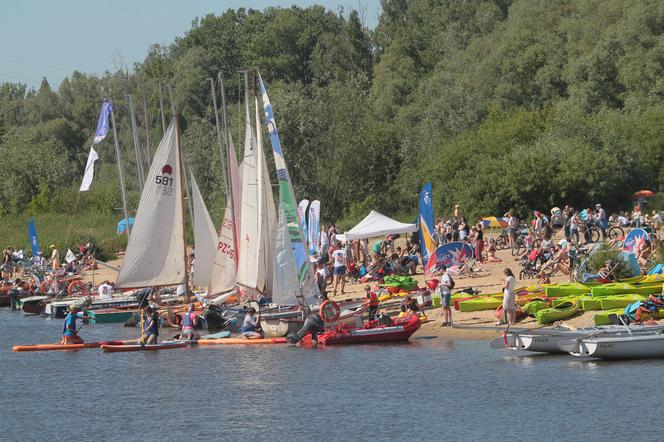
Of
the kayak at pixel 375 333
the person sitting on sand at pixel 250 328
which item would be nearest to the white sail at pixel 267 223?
the person sitting on sand at pixel 250 328

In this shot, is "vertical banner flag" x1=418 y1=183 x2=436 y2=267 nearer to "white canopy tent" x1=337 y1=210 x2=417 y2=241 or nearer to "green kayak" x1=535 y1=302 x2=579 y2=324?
"white canopy tent" x1=337 y1=210 x2=417 y2=241

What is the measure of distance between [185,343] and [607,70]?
52425mm

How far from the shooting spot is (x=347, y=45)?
5438 inches

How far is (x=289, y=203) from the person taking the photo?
4166cm

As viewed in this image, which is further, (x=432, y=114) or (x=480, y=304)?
(x=432, y=114)

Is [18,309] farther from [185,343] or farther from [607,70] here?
[607,70]

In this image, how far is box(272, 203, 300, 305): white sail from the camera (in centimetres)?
4206

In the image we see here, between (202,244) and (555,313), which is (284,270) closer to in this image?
(555,313)

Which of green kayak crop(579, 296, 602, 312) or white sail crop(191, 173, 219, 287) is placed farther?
white sail crop(191, 173, 219, 287)

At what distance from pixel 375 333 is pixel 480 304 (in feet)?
15.4

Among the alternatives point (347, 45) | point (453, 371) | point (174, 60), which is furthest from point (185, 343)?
point (174, 60)

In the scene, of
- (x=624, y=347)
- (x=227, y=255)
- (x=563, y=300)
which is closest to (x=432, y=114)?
(x=227, y=255)

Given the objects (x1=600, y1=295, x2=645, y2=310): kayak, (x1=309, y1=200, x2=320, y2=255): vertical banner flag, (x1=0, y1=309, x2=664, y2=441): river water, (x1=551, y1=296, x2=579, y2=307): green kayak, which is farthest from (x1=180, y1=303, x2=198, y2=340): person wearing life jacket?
(x1=600, y1=295, x2=645, y2=310): kayak

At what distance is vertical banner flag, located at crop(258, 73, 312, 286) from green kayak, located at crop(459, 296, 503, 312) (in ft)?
19.5
